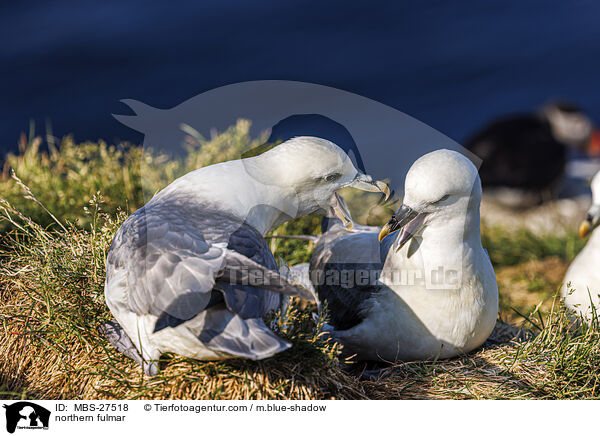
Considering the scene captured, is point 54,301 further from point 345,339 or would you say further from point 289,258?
point 289,258

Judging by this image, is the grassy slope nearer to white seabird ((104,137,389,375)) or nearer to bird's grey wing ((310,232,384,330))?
white seabird ((104,137,389,375))

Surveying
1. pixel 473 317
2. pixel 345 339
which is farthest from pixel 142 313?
pixel 473 317

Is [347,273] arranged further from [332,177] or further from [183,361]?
[183,361]

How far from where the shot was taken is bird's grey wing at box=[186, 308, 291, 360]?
222 centimetres

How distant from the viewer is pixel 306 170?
2.78 meters

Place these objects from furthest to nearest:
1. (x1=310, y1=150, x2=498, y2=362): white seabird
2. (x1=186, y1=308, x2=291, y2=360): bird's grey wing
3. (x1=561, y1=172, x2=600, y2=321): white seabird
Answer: (x1=561, y1=172, x2=600, y2=321): white seabird → (x1=310, y1=150, x2=498, y2=362): white seabird → (x1=186, y1=308, x2=291, y2=360): bird's grey wing

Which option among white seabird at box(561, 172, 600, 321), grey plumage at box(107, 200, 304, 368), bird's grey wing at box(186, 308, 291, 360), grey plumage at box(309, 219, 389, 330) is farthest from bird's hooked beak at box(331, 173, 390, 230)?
white seabird at box(561, 172, 600, 321)

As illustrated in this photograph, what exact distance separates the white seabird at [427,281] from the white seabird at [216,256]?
0.26m

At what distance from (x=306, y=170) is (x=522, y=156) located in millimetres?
7342

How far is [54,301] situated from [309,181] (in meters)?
1.31

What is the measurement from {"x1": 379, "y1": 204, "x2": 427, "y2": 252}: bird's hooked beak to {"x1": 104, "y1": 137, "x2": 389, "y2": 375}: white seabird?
0.51ft

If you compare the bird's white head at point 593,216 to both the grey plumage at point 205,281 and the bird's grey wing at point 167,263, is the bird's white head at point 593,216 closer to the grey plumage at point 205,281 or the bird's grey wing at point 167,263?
the grey plumage at point 205,281

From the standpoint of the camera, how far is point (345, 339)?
10.6 ft

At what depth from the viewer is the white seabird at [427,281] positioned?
2885 millimetres
